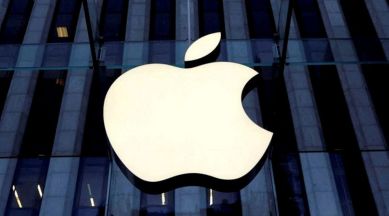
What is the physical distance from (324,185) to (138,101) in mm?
7889

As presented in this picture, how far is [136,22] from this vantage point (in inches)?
945

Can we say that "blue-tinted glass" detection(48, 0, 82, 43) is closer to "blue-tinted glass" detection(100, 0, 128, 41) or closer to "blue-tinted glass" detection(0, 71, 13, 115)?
"blue-tinted glass" detection(100, 0, 128, 41)

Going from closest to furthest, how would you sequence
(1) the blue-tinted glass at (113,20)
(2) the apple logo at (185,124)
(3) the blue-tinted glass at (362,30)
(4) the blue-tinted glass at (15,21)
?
1. (2) the apple logo at (185,124)
2. (3) the blue-tinted glass at (362,30)
3. (4) the blue-tinted glass at (15,21)
4. (1) the blue-tinted glass at (113,20)

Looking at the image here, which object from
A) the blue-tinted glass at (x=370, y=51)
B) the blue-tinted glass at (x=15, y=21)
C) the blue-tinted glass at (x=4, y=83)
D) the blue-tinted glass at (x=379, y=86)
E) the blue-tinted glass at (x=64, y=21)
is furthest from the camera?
the blue-tinted glass at (x=64, y=21)

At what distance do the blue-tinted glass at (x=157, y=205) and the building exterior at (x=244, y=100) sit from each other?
0.05 metres

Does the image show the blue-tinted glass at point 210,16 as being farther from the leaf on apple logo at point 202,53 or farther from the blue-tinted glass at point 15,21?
the blue-tinted glass at point 15,21

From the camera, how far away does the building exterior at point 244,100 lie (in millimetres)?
17641

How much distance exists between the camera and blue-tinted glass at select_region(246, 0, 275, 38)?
23.6 m

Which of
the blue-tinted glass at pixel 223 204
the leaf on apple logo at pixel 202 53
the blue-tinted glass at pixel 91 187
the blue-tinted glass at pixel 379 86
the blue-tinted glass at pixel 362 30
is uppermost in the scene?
the blue-tinted glass at pixel 362 30

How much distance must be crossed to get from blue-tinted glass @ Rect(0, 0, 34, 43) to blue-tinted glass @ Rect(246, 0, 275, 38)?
1105 centimetres

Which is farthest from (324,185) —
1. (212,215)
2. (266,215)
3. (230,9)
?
(230,9)

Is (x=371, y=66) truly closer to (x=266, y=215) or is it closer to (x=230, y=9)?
(x=230, y=9)

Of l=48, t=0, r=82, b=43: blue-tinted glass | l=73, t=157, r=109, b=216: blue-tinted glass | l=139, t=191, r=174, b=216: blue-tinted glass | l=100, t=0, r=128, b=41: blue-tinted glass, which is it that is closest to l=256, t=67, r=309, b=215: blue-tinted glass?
l=139, t=191, r=174, b=216: blue-tinted glass

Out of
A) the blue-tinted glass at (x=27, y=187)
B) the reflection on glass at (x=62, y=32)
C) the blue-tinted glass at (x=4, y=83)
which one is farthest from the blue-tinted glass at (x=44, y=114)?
the reflection on glass at (x=62, y=32)
